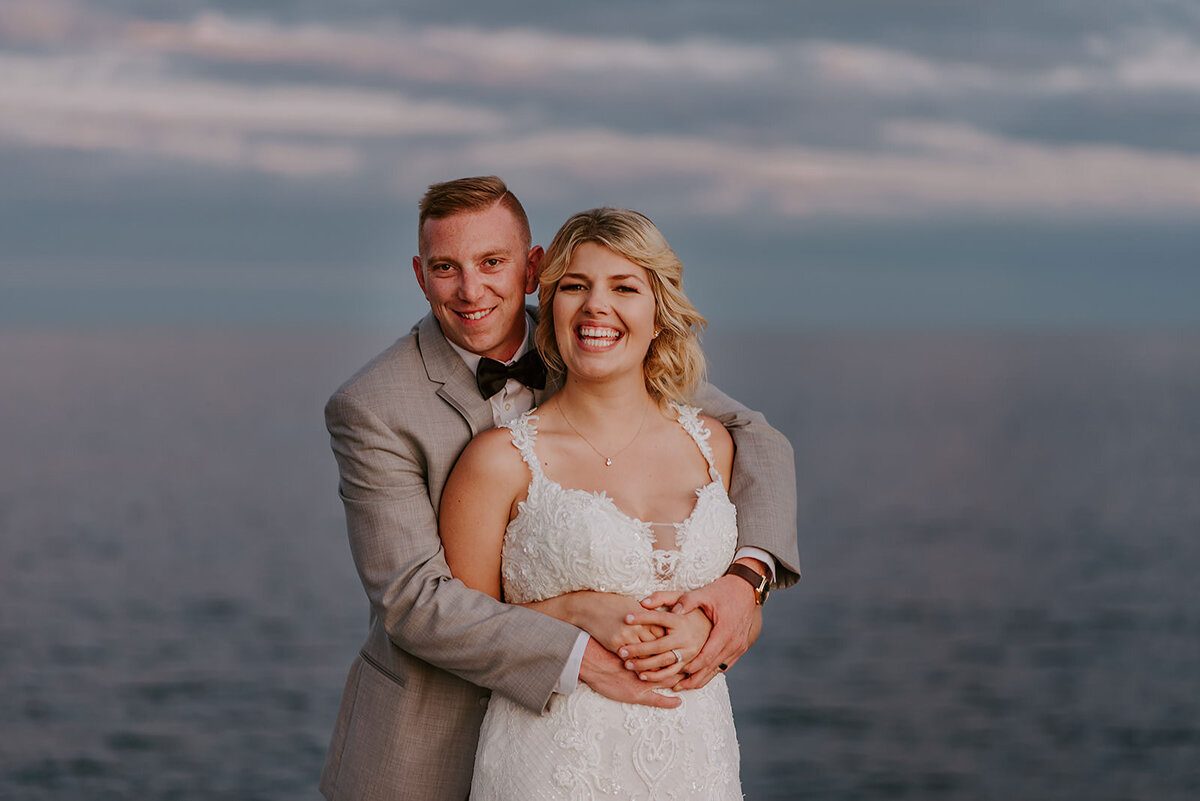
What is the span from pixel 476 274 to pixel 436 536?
0.77 meters

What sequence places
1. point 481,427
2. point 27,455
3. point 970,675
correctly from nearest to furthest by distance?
point 481,427 → point 970,675 → point 27,455

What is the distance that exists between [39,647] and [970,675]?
12401 mm

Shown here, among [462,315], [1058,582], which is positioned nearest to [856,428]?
[1058,582]

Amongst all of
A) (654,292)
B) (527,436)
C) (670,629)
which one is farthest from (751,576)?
(654,292)

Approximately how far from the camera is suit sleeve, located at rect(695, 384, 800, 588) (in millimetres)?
3746

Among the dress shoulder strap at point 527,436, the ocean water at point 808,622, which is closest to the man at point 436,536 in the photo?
the dress shoulder strap at point 527,436

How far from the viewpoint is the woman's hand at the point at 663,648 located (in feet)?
11.2

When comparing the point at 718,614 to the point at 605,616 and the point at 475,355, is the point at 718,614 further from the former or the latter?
the point at 475,355

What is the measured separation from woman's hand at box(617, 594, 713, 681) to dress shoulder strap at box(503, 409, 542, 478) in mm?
505

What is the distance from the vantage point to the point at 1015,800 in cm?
1345

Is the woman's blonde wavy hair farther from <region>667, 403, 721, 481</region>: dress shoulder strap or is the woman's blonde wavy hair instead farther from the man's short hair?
the man's short hair

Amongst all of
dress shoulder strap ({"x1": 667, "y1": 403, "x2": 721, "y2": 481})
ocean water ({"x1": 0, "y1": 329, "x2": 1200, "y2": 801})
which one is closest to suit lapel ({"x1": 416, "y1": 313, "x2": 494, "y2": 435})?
dress shoulder strap ({"x1": 667, "y1": 403, "x2": 721, "y2": 481})

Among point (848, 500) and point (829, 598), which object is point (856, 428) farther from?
point (829, 598)

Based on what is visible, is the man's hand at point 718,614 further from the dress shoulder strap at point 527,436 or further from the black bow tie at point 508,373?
the black bow tie at point 508,373
